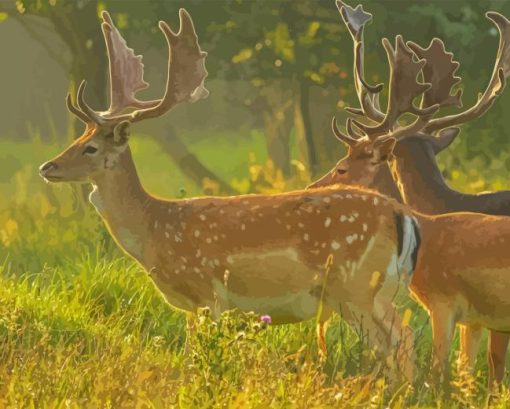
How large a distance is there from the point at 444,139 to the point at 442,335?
2.82m

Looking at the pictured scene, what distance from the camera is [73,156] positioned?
6805mm

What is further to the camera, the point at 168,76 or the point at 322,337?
the point at 168,76

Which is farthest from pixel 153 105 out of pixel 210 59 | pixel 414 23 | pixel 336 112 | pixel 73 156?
pixel 336 112

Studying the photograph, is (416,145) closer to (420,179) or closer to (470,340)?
(420,179)

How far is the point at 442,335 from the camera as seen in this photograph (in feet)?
20.6

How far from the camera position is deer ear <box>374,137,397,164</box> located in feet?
26.1

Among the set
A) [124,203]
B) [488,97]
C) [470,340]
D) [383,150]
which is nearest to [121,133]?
[124,203]

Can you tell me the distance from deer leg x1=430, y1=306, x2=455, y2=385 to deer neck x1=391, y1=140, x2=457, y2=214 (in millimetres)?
1963

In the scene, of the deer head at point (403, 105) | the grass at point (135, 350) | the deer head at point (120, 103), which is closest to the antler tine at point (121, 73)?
the deer head at point (120, 103)

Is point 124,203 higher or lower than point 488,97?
higher

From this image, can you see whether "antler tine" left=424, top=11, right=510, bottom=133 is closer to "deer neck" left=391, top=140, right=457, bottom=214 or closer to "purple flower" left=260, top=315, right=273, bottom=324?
"deer neck" left=391, top=140, right=457, bottom=214

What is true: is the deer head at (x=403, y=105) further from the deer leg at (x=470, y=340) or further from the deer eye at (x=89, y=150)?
the deer eye at (x=89, y=150)

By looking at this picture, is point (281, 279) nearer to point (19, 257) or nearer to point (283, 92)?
point (19, 257)

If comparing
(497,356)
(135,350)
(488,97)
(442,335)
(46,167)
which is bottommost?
(497,356)
